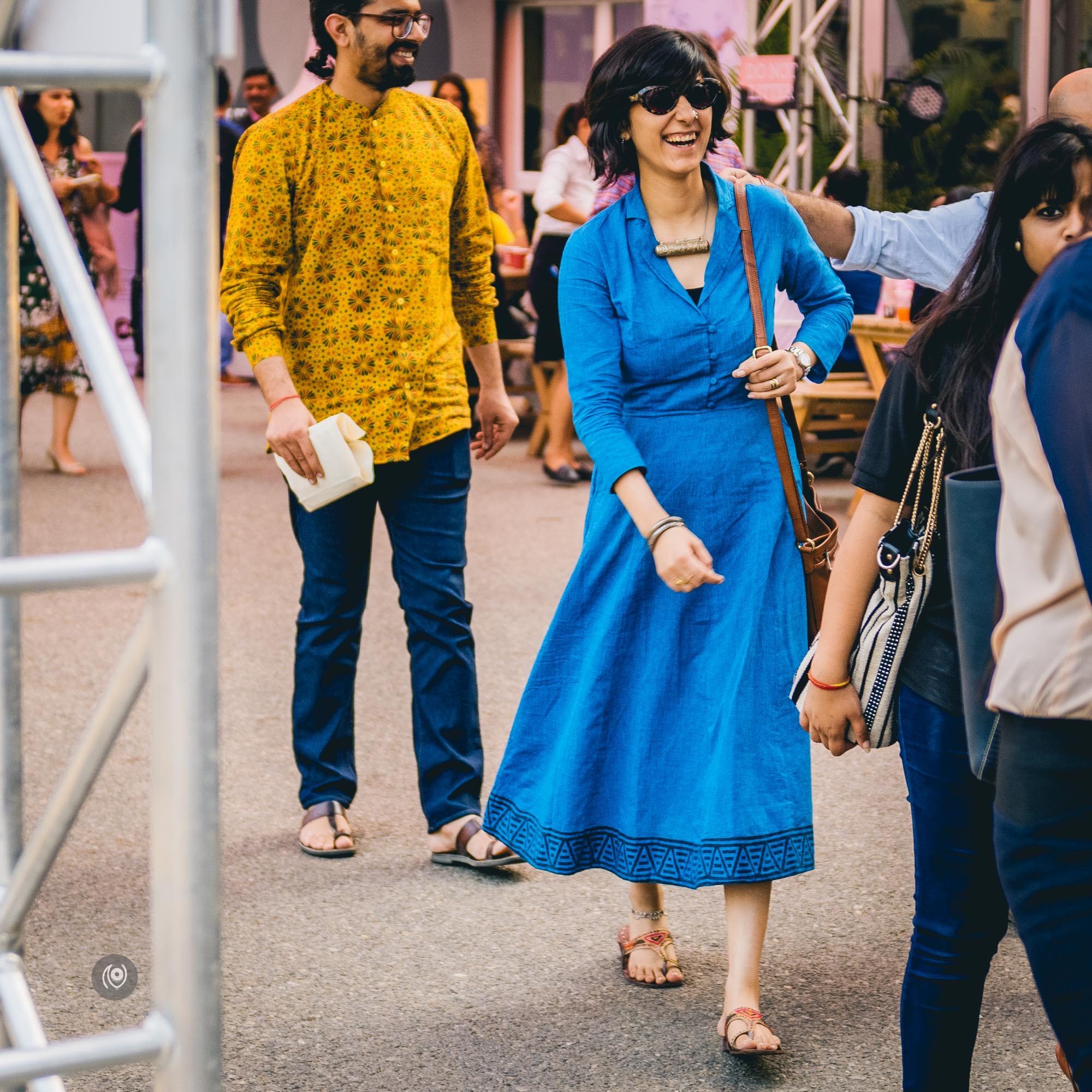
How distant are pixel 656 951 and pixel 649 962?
3cm

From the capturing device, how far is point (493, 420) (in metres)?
4.14

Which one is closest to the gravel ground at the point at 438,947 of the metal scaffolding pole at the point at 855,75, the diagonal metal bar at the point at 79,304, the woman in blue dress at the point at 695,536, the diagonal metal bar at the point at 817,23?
the woman in blue dress at the point at 695,536

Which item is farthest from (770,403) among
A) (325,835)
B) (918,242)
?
(325,835)

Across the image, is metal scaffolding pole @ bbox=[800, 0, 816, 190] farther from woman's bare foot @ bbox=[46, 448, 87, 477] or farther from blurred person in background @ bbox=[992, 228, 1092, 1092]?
blurred person in background @ bbox=[992, 228, 1092, 1092]

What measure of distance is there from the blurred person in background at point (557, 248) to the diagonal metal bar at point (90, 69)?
7.57m

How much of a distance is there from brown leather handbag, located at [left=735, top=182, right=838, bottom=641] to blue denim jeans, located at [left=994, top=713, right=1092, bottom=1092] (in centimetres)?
118

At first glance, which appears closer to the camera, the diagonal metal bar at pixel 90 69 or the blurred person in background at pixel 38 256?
the diagonal metal bar at pixel 90 69

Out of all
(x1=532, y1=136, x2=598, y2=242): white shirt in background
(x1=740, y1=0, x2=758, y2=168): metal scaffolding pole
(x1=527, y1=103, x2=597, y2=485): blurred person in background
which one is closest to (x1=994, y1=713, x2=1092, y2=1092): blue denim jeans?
(x1=527, y1=103, x2=597, y2=485): blurred person in background

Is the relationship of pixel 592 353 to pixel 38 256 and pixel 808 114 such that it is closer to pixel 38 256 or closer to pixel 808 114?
pixel 38 256

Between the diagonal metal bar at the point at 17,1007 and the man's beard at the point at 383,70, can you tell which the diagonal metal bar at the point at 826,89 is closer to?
the man's beard at the point at 383,70

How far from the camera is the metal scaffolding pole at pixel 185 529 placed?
4.93 ft

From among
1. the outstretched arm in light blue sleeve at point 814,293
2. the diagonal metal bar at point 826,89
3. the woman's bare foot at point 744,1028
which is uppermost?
the diagonal metal bar at point 826,89

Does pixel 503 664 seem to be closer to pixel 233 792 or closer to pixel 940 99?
pixel 233 792

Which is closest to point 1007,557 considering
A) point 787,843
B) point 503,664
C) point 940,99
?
point 787,843
